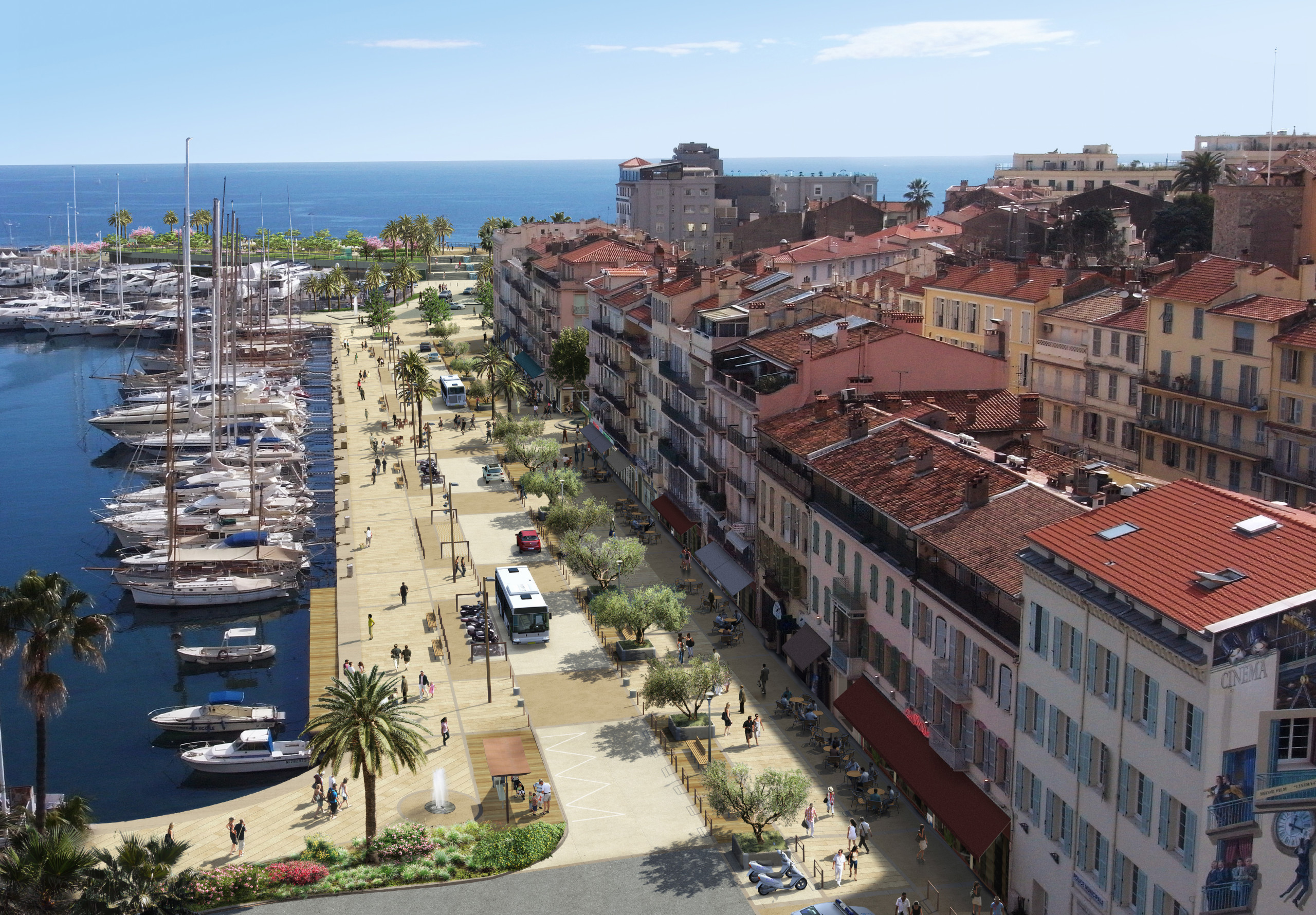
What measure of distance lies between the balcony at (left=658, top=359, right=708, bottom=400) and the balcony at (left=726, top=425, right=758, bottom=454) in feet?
18.3

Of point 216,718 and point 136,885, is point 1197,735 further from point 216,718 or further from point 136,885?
point 216,718

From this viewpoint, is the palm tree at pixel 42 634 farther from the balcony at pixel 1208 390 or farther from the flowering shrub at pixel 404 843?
Answer: the balcony at pixel 1208 390

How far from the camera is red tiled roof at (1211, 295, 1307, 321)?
67812 mm

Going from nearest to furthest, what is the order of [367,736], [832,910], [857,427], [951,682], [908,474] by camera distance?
[832,910]
[951,682]
[367,736]
[908,474]
[857,427]

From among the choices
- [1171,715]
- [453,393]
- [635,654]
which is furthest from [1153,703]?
[453,393]

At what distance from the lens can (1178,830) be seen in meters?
35.6

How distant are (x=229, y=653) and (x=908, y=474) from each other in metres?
39.8

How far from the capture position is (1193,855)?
1369 inches

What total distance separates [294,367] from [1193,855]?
13625 centimetres

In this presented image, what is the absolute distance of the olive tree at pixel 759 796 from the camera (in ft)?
157

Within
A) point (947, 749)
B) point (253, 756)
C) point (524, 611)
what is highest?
point (947, 749)

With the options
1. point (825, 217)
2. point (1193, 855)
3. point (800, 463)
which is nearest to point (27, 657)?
point (800, 463)

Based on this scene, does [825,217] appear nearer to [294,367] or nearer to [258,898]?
[294,367]

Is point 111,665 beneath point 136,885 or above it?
beneath
